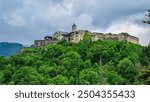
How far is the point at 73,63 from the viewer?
94.8 m

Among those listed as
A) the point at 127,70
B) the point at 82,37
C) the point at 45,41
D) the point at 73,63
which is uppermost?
the point at 82,37

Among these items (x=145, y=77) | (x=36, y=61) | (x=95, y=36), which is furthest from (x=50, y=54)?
(x=145, y=77)

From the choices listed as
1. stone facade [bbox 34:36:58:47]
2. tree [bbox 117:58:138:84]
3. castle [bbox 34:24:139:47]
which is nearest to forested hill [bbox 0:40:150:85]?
tree [bbox 117:58:138:84]

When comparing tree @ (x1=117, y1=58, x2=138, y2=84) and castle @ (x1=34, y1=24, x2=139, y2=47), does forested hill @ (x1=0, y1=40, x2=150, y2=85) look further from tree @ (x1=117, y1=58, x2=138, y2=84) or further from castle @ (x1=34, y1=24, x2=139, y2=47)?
castle @ (x1=34, y1=24, x2=139, y2=47)

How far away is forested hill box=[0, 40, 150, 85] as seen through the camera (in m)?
81.1

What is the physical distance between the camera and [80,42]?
112 meters

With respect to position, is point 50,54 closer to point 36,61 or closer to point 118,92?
point 36,61

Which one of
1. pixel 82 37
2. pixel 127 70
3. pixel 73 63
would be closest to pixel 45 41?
pixel 82 37

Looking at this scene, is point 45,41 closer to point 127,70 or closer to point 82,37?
point 82,37

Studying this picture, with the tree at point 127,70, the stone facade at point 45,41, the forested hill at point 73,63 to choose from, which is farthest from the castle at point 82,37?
the tree at point 127,70

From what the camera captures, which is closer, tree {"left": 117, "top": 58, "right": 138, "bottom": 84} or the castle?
tree {"left": 117, "top": 58, "right": 138, "bottom": 84}

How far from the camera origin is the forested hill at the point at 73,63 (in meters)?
81.1

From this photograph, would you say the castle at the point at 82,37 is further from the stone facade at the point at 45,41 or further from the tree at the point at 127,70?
the tree at the point at 127,70

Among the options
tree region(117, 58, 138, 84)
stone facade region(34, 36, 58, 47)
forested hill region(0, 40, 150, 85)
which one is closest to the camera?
tree region(117, 58, 138, 84)
